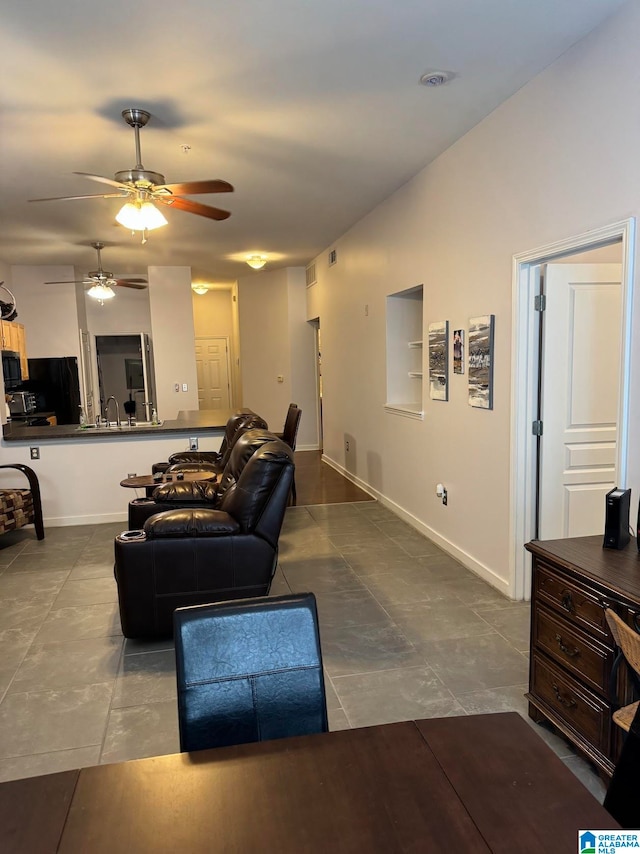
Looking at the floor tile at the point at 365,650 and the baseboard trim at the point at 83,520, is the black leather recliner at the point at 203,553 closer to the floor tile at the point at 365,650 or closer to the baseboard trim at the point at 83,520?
the floor tile at the point at 365,650

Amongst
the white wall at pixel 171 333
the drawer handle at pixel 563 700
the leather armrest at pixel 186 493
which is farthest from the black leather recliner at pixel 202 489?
the white wall at pixel 171 333

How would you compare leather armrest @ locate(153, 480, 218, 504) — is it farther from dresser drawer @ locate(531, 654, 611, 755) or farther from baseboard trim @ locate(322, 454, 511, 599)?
dresser drawer @ locate(531, 654, 611, 755)

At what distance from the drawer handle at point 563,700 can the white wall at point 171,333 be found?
286 inches

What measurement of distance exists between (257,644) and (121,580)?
1915 millimetres

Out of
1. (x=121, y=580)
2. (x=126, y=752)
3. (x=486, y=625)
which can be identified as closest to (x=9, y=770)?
(x=126, y=752)

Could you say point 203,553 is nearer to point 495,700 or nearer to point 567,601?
point 495,700

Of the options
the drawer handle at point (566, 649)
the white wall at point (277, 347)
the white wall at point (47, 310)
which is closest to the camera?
the drawer handle at point (566, 649)

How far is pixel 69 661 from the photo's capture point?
289 cm

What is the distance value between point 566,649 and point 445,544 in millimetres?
2293

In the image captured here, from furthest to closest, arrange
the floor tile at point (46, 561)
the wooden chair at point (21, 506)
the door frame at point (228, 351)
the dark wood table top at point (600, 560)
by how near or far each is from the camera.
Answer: the door frame at point (228, 351) < the wooden chair at point (21, 506) < the floor tile at point (46, 561) < the dark wood table top at point (600, 560)

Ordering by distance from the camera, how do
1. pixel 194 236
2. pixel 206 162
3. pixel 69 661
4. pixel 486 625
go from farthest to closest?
pixel 194 236, pixel 206 162, pixel 486 625, pixel 69 661

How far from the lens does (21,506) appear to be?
476 cm

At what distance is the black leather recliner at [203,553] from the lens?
2967 millimetres

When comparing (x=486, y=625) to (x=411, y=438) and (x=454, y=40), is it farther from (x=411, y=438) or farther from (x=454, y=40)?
(x=454, y=40)
